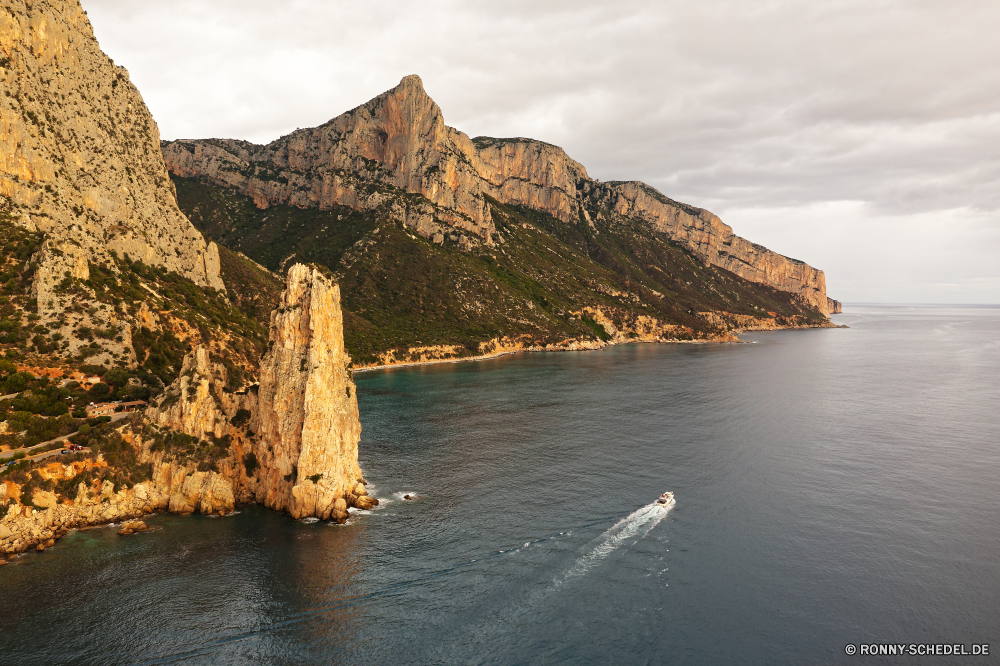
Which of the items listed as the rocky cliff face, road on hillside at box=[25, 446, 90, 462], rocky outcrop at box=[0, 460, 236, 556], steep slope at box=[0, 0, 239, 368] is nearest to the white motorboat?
rocky outcrop at box=[0, 460, 236, 556]

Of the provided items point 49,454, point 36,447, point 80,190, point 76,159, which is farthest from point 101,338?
point 76,159

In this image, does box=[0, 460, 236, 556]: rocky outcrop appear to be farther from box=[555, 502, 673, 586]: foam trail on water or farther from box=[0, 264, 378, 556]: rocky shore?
box=[555, 502, 673, 586]: foam trail on water

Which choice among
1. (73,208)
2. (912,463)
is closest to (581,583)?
(912,463)

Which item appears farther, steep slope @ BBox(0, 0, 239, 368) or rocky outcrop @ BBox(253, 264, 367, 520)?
steep slope @ BBox(0, 0, 239, 368)

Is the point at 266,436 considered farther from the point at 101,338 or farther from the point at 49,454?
the point at 101,338

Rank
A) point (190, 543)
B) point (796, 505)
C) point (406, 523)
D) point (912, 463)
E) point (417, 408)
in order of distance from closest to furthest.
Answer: point (190, 543) → point (406, 523) → point (796, 505) → point (912, 463) → point (417, 408)

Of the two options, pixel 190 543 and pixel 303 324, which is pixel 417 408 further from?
pixel 190 543
